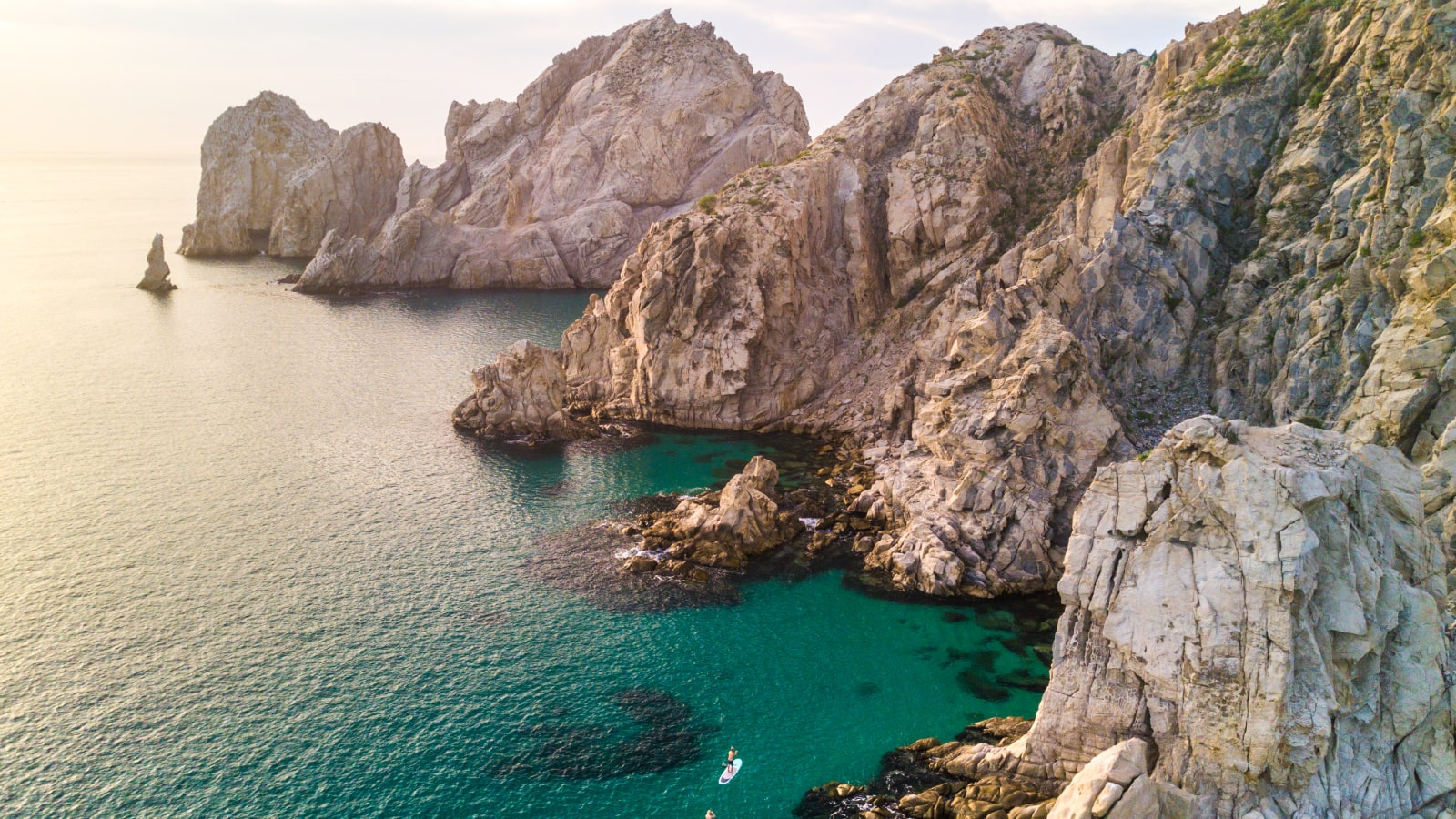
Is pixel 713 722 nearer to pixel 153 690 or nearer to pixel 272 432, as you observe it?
pixel 153 690

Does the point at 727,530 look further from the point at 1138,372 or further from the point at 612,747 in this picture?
the point at 1138,372

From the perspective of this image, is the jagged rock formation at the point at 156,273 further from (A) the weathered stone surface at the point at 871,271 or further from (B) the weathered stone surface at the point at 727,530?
(B) the weathered stone surface at the point at 727,530

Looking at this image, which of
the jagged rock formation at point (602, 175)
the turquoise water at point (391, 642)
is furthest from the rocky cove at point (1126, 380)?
the jagged rock formation at point (602, 175)

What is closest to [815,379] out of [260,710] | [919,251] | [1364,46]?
[919,251]

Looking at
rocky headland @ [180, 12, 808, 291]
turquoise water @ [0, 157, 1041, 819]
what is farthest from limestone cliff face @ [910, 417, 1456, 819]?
rocky headland @ [180, 12, 808, 291]

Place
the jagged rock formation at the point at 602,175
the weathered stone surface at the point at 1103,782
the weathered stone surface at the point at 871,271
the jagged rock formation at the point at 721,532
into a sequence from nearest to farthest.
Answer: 1. the weathered stone surface at the point at 1103,782
2. the jagged rock formation at the point at 721,532
3. the weathered stone surface at the point at 871,271
4. the jagged rock formation at the point at 602,175

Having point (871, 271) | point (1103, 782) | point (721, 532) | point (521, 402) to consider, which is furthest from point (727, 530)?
point (871, 271)
